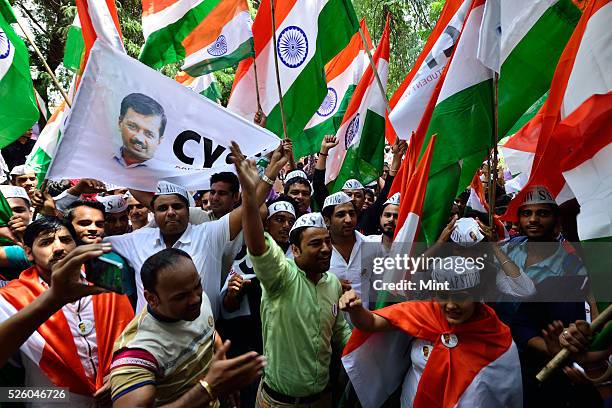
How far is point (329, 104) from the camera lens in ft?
21.6

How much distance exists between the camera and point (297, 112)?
5.37 metres

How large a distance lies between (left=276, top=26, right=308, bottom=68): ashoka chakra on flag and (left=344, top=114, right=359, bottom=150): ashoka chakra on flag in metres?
0.79

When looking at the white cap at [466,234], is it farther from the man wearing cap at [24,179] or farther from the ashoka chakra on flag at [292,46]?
the man wearing cap at [24,179]

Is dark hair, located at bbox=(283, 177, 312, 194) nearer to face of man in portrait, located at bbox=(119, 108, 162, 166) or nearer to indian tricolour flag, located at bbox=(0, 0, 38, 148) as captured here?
face of man in portrait, located at bbox=(119, 108, 162, 166)

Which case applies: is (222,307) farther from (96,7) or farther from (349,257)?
(96,7)

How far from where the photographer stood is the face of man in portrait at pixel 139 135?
11.6 feet

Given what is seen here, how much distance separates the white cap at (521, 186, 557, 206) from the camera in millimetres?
3545

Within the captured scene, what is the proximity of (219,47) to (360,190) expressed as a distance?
1.87m

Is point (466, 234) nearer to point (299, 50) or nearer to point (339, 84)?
point (299, 50)

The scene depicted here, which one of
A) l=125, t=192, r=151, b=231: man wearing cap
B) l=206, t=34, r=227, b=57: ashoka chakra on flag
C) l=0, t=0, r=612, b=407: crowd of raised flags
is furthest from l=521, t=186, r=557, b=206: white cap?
l=125, t=192, r=151, b=231: man wearing cap

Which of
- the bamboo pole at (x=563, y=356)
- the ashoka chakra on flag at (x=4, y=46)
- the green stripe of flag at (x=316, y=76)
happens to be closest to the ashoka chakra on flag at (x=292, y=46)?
the green stripe of flag at (x=316, y=76)

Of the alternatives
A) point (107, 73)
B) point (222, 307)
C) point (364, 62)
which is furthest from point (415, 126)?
point (364, 62)

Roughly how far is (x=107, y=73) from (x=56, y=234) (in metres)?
1.31

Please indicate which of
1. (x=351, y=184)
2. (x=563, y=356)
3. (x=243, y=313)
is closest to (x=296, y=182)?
→ (x=351, y=184)
